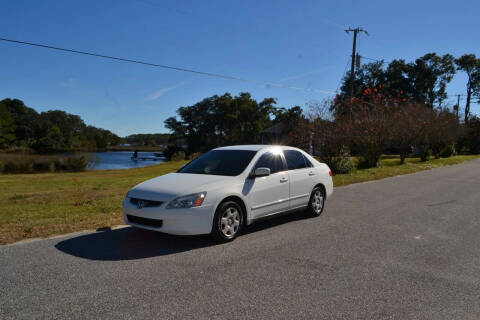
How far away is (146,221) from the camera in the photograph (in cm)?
558

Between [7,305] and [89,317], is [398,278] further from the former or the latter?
[7,305]

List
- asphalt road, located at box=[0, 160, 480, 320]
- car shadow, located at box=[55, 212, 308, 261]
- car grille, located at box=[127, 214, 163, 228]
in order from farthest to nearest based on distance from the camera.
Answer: car grille, located at box=[127, 214, 163, 228]
car shadow, located at box=[55, 212, 308, 261]
asphalt road, located at box=[0, 160, 480, 320]

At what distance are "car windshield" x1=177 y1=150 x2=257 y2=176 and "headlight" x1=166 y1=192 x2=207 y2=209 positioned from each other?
100 cm

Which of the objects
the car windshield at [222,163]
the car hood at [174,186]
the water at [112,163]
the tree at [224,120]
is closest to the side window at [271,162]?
the car windshield at [222,163]

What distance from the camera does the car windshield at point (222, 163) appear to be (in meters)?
6.49

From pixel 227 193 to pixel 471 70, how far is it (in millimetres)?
80428

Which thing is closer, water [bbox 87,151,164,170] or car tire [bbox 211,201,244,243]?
car tire [bbox 211,201,244,243]

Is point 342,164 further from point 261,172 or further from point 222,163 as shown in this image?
point 261,172

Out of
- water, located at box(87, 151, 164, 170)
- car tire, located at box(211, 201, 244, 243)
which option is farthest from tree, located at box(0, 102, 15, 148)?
car tire, located at box(211, 201, 244, 243)

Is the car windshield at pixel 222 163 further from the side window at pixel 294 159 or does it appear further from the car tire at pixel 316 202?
the car tire at pixel 316 202

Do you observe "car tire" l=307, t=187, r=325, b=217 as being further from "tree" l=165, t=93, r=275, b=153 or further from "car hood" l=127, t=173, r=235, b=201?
"tree" l=165, t=93, r=275, b=153

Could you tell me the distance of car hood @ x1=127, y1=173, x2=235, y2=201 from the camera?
5.50m

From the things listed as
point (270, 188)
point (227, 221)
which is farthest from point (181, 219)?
point (270, 188)

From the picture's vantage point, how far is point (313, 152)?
21.4 m
